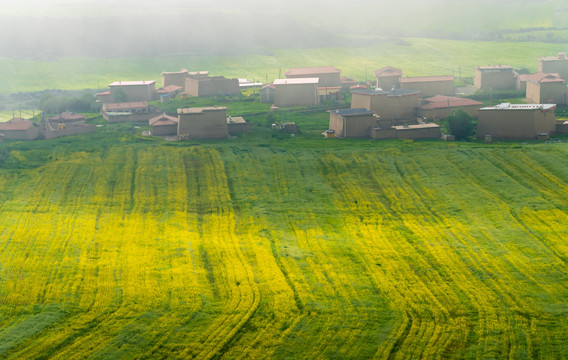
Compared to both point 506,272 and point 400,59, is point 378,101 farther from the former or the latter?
point 400,59

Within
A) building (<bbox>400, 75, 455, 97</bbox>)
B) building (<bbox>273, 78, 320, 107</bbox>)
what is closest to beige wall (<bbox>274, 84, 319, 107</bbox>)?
building (<bbox>273, 78, 320, 107</bbox>)

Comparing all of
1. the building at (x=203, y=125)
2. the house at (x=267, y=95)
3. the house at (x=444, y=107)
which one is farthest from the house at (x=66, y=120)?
the house at (x=444, y=107)

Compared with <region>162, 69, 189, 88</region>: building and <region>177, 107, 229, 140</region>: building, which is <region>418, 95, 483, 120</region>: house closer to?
<region>177, 107, 229, 140</region>: building

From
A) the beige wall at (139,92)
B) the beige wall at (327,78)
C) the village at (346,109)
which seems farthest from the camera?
the beige wall at (327,78)

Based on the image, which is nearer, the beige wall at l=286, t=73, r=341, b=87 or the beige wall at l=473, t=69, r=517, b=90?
the beige wall at l=473, t=69, r=517, b=90

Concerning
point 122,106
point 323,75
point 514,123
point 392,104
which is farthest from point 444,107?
point 122,106

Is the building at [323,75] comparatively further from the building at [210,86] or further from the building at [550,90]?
the building at [550,90]
